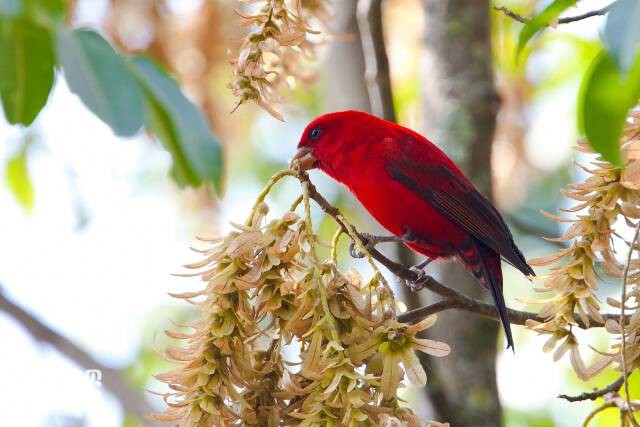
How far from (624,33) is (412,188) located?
9.66ft

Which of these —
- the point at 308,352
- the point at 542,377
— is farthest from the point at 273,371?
the point at 542,377

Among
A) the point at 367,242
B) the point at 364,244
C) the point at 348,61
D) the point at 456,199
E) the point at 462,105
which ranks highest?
the point at 348,61

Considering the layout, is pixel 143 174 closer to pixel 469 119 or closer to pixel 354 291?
pixel 469 119

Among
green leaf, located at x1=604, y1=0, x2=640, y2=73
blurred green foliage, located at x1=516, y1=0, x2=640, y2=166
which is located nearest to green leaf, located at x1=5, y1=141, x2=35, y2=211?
blurred green foliage, located at x1=516, y1=0, x2=640, y2=166

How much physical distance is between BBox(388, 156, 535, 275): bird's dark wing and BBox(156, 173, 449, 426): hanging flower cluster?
173cm

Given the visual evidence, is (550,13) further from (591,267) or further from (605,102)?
(591,267)

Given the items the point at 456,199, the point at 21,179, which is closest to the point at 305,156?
the point at 456,199

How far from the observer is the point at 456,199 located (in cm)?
423

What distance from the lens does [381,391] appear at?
2.08m

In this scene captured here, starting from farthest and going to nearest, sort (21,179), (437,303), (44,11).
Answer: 1. (21,179)
2. (437,303)
3. (44,11)

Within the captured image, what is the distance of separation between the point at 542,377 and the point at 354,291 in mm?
6387

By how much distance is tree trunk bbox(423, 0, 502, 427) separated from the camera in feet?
12.9

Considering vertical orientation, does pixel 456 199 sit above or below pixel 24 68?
above

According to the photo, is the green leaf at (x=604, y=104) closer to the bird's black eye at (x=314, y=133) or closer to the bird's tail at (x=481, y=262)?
the bird's tail at (x=481, y=262)
